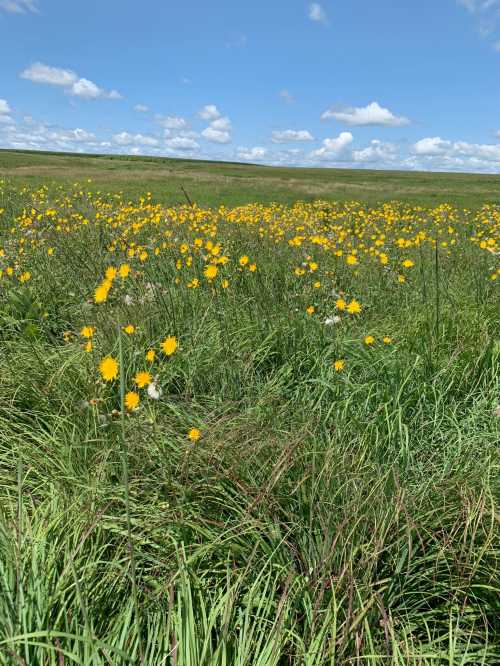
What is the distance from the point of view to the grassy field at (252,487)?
4.59 ft

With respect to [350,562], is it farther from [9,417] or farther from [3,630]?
[9,417]

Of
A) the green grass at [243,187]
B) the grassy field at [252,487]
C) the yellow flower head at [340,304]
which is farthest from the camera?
the green grass at [243,187]

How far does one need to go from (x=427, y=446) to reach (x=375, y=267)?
141 inches

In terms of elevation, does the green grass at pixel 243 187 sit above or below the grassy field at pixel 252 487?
above

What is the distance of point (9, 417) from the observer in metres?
2.64

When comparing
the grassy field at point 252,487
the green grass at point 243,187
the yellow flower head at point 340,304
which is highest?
the green grass at point 243,187

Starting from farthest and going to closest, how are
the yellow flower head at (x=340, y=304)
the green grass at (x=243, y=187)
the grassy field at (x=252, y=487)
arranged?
1. the green grass at (x=243, y=187)
2. the yellow flower head at (x=340, y=304)
3. the grassy field at (x=252, y=487)

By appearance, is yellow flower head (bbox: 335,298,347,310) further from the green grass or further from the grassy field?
the green grass

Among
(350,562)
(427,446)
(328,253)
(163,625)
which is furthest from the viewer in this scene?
(328,253)

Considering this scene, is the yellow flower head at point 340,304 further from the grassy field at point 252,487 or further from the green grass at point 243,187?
the green grass at point 243,187

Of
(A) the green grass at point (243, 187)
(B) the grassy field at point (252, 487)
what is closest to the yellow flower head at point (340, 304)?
(B) the grassy field at point (252, 487)

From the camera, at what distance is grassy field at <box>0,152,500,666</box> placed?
1.40 m

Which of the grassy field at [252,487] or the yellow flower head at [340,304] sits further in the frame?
the yellow flower head at [340,304]

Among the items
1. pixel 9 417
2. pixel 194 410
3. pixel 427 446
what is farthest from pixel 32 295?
pixel 427 446
